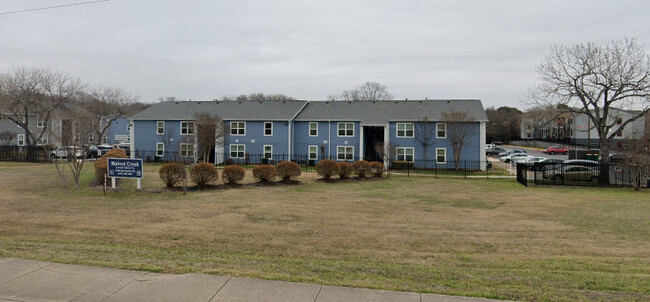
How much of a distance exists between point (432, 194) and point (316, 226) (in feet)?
32.8

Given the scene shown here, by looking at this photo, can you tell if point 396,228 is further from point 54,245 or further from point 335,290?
point 54,245

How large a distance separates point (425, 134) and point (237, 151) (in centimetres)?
1836

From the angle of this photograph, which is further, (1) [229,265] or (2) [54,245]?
(2) [54,245]

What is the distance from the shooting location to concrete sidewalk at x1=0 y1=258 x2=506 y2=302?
5.13 metres

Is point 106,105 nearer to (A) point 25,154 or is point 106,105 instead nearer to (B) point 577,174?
(A) point 25,154

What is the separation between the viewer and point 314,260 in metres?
7.98

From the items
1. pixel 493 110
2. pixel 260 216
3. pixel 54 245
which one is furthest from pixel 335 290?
pixel 493 110

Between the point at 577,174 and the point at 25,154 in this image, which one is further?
the point at 25,154

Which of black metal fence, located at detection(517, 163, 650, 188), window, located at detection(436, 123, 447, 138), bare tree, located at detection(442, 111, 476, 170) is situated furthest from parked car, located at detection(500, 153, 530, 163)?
black metal fence, located at detection(517, 163, 650, 188)

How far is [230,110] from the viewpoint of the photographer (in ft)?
146

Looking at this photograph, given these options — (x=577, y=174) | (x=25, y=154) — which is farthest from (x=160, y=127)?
(x=577, y=174)

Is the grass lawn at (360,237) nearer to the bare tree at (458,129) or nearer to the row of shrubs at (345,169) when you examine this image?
the row of shrubs at (345,169)

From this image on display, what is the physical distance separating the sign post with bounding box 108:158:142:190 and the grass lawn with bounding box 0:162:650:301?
1.06m

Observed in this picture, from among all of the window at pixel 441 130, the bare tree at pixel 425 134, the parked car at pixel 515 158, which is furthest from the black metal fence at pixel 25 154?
the parked car at pixel 515 158
